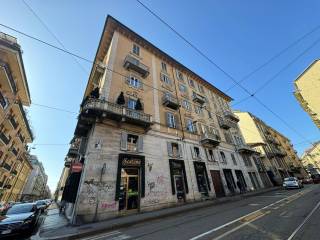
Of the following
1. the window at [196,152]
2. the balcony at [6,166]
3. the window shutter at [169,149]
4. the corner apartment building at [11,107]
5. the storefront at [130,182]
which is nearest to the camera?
the storefront at [130,182]

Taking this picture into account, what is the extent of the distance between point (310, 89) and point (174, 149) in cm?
1552

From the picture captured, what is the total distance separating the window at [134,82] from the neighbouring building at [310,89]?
1784cm

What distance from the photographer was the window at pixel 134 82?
17.8 metres

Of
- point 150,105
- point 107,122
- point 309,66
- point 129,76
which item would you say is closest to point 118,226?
point 107,122

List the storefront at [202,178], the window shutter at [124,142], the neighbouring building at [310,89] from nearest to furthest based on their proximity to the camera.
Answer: the window shutter at [124,142], the neighbouring building at [310,89], the storefront at [202,178]

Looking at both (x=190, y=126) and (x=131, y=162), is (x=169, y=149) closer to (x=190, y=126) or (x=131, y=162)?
(x=131, y=162)

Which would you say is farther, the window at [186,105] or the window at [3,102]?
the window at [3,102]

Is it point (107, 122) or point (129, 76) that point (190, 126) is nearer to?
point (129, 76)

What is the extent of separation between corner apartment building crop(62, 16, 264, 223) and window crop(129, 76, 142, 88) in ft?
0.47

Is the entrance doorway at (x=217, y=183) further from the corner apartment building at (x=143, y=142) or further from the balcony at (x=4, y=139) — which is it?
the balcony at (x=4, y=139)

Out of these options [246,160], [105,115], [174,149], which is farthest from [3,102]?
[246,160]

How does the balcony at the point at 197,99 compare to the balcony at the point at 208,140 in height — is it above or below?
above

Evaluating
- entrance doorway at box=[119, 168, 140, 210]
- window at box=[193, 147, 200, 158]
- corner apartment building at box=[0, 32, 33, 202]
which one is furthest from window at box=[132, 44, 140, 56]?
entrance doorway at box=[119, 168, 140, 210]

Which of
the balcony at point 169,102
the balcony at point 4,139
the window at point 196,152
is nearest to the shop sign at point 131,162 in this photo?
the window at point 196,152
